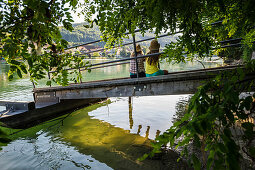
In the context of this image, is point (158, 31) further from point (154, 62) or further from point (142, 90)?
point (154, 62)

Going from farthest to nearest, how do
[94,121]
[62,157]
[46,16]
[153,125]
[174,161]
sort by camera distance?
[94,121], [153,125], [62,157], [174,161], [46,16]

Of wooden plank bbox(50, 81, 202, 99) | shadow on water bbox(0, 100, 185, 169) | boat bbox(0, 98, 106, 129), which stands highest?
wooden plank bbox(50, 81, 202, 99)

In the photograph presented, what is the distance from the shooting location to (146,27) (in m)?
1.91

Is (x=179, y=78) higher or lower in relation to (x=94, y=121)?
higher

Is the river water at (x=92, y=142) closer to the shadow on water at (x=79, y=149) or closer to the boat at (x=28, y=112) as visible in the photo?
the shadow on water at (x=79, y=149)

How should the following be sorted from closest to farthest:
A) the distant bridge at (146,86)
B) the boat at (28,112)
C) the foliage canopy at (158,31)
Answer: the foliage canopy at (158,31)
the distant bridge at (146,86)
the boat at (28,112)

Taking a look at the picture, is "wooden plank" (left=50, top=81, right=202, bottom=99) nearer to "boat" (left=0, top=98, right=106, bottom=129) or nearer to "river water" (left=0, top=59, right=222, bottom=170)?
"river water" (left=0, top=59, right=222, bottom=170)

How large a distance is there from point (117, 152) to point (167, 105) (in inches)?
→ 219

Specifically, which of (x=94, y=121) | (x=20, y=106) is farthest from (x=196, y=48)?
(x=94, y=121)

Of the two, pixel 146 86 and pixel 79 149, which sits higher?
pixel 146 86

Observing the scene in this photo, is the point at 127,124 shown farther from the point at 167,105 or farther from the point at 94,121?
the point at 167,105

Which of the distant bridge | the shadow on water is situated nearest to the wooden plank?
the distant bridge

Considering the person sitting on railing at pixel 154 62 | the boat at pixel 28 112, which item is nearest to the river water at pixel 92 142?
the boat at pixel 28 112

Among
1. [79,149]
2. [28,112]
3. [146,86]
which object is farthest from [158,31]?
[28,112]
